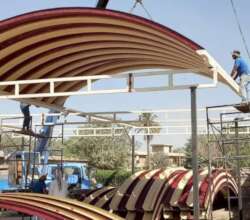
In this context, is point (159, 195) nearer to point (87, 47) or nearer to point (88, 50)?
point (88, 50)

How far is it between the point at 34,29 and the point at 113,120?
7.35m

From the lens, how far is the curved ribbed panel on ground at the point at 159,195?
509 inches

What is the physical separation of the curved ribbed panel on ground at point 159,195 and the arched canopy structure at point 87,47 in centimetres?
321

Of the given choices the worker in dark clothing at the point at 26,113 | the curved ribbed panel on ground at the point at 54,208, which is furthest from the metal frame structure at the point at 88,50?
the curved ribbed panel on ground at the point at 54,208

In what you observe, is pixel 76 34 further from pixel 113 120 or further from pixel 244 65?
pixel 113 120

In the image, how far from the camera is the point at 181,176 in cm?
1487

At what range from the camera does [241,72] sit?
1266 cm

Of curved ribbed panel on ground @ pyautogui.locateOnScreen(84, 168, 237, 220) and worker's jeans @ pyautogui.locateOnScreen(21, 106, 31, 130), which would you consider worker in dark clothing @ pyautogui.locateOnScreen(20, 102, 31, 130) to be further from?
curved ribbed panel on ground @ pyautogui.locateOnScreen(84, 168, 237, 220)

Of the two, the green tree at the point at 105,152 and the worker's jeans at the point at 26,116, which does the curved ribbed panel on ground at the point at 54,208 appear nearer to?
the worker's jeans at the point at 26,116

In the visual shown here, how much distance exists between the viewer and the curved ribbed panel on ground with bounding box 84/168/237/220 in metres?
12.9

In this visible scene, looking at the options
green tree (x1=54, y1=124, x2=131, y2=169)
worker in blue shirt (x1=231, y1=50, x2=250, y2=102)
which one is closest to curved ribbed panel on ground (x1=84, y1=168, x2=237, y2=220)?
worker in blue shirt (x1=231, y1=50, x2=250, y2=102)

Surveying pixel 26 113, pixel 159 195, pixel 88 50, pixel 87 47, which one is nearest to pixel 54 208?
pixel 87 47

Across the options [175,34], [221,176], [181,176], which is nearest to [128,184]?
[181,176]

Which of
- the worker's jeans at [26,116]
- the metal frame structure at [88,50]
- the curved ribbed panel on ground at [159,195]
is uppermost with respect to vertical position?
the metal frame structure at [88,50]
